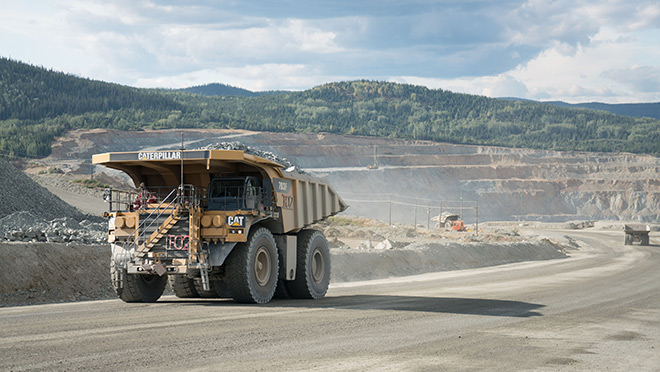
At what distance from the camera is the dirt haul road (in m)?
8.02

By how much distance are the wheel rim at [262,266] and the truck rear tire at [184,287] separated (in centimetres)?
235

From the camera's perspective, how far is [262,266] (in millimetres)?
14242

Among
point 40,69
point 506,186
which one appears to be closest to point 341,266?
point 506,186

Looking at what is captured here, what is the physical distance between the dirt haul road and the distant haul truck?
4672 cm

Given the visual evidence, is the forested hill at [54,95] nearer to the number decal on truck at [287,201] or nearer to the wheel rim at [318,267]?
the wheel rim at [318,267]

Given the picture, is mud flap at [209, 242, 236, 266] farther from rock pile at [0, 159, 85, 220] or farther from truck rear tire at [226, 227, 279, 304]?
rock pile at [0, 159, 85, 220]

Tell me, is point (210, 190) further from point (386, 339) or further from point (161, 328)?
point (386, 339)

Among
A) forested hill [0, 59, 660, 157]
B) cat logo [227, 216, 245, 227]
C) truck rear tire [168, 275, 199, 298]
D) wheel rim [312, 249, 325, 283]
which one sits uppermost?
forested hill [0, 59, 660, 157]

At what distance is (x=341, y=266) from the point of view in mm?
25438

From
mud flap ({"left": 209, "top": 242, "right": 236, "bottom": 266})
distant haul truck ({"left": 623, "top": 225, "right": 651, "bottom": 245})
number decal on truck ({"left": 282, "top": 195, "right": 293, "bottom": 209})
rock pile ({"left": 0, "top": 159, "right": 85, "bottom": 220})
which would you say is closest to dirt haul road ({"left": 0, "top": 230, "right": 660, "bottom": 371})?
mud flap ({"left": 209, "top": 242, "right": 236, "bottom": 266})

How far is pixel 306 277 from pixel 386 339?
600 cm

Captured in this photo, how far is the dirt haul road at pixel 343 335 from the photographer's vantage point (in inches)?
316

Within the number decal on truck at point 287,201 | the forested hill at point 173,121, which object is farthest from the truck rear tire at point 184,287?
the forested hill at point 173,121

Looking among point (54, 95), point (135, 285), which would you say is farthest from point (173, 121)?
point (135, 285)
